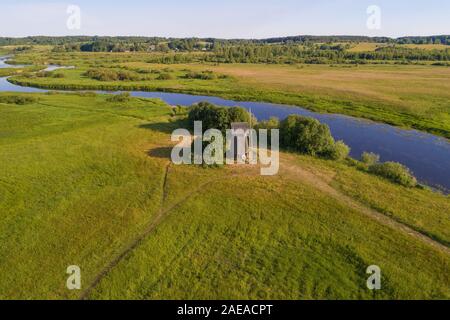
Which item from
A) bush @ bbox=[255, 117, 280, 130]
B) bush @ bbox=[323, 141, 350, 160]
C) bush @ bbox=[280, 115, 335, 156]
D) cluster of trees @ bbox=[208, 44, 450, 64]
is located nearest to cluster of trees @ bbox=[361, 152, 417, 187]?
bush @ bbox=[323, 141, 350, 160]

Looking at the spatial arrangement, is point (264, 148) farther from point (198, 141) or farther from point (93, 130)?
point (93, 130)

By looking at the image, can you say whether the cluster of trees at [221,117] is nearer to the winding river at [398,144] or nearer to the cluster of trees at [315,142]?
the cluster of trees at [315,142]

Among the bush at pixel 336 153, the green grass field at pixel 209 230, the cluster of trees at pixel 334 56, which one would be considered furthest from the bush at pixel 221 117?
the cluster of trees at pixel 334 56

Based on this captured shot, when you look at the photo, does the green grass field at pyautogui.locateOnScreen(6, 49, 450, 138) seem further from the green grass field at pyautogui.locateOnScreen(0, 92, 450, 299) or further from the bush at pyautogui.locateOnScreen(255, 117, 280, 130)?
the green grass field at pyautogui.locateOnScreen(0, 92, 450, 299)

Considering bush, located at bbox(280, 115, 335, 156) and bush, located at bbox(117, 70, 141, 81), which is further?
bush, located at bbox(117, 70, 141, 81)

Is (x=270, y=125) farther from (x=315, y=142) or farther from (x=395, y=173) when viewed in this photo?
(x=395, y=173)

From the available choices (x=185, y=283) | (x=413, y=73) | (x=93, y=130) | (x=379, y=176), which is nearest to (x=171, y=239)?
(x=185, y=283)
